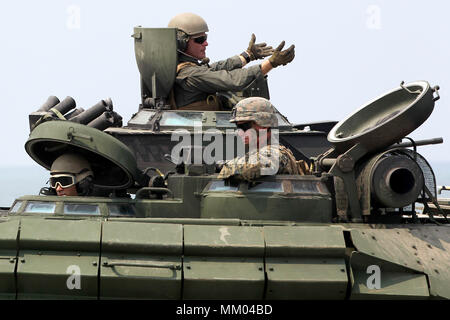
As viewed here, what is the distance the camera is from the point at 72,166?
41.2ft

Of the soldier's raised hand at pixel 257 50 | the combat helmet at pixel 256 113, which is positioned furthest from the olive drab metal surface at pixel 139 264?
the soldier's raised hand at pixel 257 50

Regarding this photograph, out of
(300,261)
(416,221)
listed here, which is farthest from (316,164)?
(300,261)

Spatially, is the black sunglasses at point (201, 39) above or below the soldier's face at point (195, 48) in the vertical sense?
above

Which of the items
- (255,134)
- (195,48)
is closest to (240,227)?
(255,134)

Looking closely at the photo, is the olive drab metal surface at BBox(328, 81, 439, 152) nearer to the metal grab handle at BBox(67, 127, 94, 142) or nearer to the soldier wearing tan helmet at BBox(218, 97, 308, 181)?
the soldier wearing tan helmet at BBox(218, 97, 308, 181)

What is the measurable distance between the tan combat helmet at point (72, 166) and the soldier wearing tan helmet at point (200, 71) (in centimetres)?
386

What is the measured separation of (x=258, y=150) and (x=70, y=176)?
2.79 m

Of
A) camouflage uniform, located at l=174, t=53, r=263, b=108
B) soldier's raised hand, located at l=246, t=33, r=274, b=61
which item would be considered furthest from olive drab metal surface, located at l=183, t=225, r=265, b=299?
soldier's raised hand, located at l=246, t=33, r=274, b=61

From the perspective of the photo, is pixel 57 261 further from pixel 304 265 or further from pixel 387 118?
pixel 387 118

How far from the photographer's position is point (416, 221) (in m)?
12.7

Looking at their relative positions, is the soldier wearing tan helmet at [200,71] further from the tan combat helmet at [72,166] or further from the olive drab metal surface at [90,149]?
the tan combat helmet at [72,166]

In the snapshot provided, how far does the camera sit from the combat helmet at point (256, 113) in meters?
12.2
